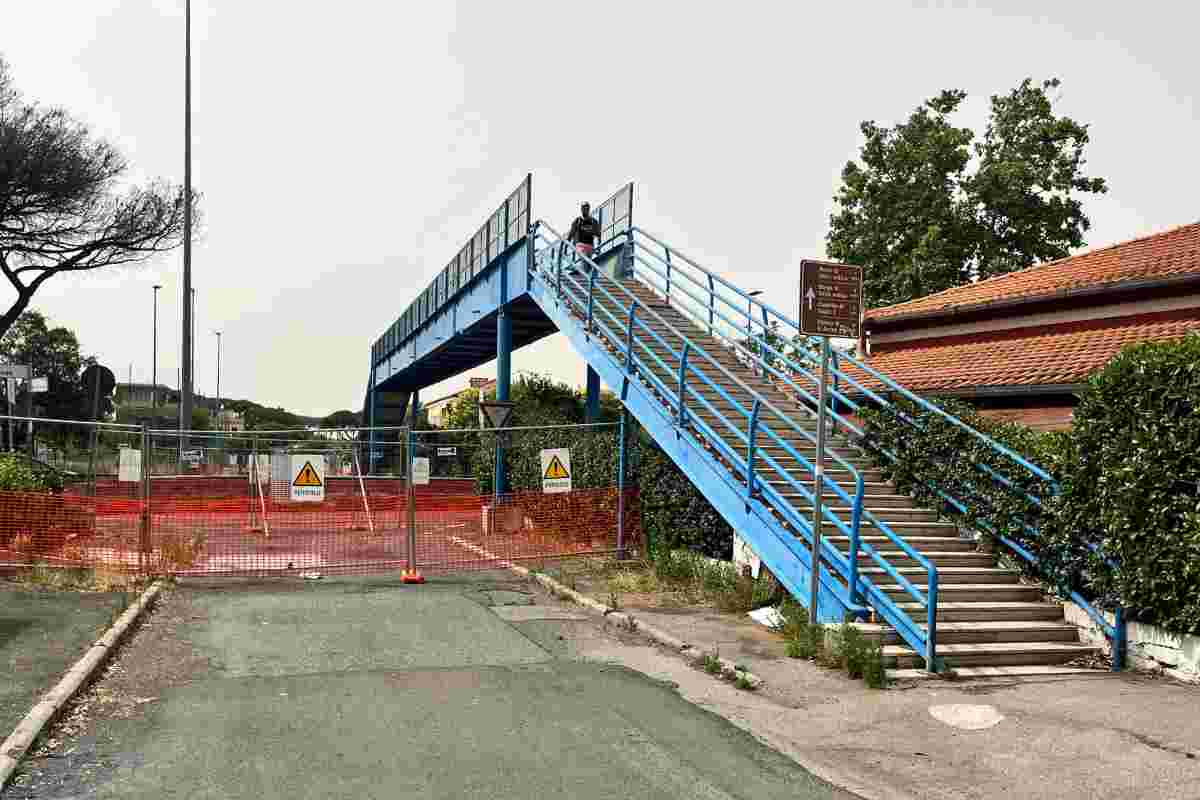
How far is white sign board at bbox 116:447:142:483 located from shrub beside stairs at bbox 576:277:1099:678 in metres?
7.80

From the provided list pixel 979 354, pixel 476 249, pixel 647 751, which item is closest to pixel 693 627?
pixel 647 751

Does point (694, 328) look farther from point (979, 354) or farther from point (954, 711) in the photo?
point (954, 711)

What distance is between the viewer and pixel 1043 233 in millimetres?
31922

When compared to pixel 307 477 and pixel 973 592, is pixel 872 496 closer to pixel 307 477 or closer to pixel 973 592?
pixel 973 592

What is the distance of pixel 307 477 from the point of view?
46.1 ft

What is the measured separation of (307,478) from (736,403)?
6025 millimetres

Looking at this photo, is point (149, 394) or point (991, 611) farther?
point (149, 394)

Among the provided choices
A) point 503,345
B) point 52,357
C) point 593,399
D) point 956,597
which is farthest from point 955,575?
point 52,357

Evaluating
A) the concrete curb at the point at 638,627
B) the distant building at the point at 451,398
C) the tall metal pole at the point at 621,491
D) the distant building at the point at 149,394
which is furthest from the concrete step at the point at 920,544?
the distant building at the point at 149,394

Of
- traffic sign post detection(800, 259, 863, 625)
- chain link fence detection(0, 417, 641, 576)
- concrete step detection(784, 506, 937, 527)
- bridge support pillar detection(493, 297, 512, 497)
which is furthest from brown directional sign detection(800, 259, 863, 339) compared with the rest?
bridge support pillar detection(493, 297, 512, 497)

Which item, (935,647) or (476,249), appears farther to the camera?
(476,249)

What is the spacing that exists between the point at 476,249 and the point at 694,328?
30.9 ft

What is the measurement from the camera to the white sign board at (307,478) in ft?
45.7

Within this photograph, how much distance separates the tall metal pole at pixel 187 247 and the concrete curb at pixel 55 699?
54.7 feet
